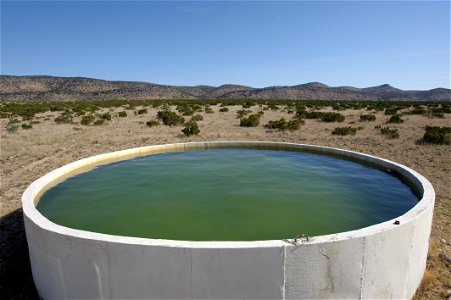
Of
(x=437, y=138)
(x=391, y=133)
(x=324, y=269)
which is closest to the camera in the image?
(x=324, y=269)

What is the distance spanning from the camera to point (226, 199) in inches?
244

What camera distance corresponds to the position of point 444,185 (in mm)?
9359

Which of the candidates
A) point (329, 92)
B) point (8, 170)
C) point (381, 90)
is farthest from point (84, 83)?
point (381, 90)

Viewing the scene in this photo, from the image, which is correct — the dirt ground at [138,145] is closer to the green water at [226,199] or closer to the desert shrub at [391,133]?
the desert shrub at [391,133]

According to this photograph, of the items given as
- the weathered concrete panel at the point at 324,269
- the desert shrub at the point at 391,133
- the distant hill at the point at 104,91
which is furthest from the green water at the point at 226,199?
the distant hill at the point at 104,91

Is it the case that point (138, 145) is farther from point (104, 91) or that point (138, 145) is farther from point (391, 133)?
point (104, 91)

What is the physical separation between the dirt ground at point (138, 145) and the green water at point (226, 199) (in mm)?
948

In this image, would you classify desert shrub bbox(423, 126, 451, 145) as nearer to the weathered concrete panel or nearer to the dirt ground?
the dirt ground

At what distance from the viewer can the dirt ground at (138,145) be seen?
16.9 feet

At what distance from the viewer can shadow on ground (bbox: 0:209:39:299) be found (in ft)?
15.4

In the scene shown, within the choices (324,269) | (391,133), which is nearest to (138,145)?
(324,269)

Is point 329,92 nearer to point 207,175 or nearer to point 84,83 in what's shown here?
point 84,83

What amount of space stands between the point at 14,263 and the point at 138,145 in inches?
381

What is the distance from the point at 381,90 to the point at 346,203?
170143 millimetres
